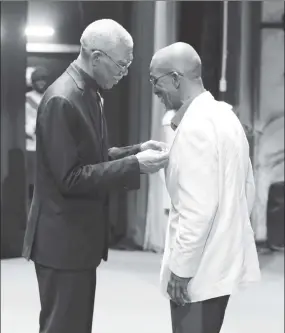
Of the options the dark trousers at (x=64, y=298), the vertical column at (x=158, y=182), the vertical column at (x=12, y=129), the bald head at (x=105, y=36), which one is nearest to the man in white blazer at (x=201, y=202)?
the bald head at (x=105, y=36)

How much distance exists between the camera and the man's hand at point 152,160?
6.03ft

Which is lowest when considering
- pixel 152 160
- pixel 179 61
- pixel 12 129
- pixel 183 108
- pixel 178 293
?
pixel 178 293

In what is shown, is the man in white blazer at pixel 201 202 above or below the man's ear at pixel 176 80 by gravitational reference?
below

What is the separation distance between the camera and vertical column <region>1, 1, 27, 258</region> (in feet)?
14.8

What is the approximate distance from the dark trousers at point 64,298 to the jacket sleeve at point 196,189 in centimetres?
41

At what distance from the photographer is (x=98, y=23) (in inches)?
73.6

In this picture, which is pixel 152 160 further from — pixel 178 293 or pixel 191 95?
pixel 178 293

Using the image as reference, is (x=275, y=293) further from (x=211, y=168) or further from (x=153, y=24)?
(x=211, y=168)

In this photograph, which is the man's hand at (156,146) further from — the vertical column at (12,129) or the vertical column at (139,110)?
the vertical column at (12,129)

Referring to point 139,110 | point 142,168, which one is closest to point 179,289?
point 142,168

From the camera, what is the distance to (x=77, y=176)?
1.81 meters

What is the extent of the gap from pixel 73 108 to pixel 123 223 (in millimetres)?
3073

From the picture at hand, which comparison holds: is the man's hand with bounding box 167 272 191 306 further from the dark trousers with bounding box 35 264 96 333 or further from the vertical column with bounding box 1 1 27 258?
the vertical column with bounding box 1 1 27 258

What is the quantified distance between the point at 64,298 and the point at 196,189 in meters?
0.59
